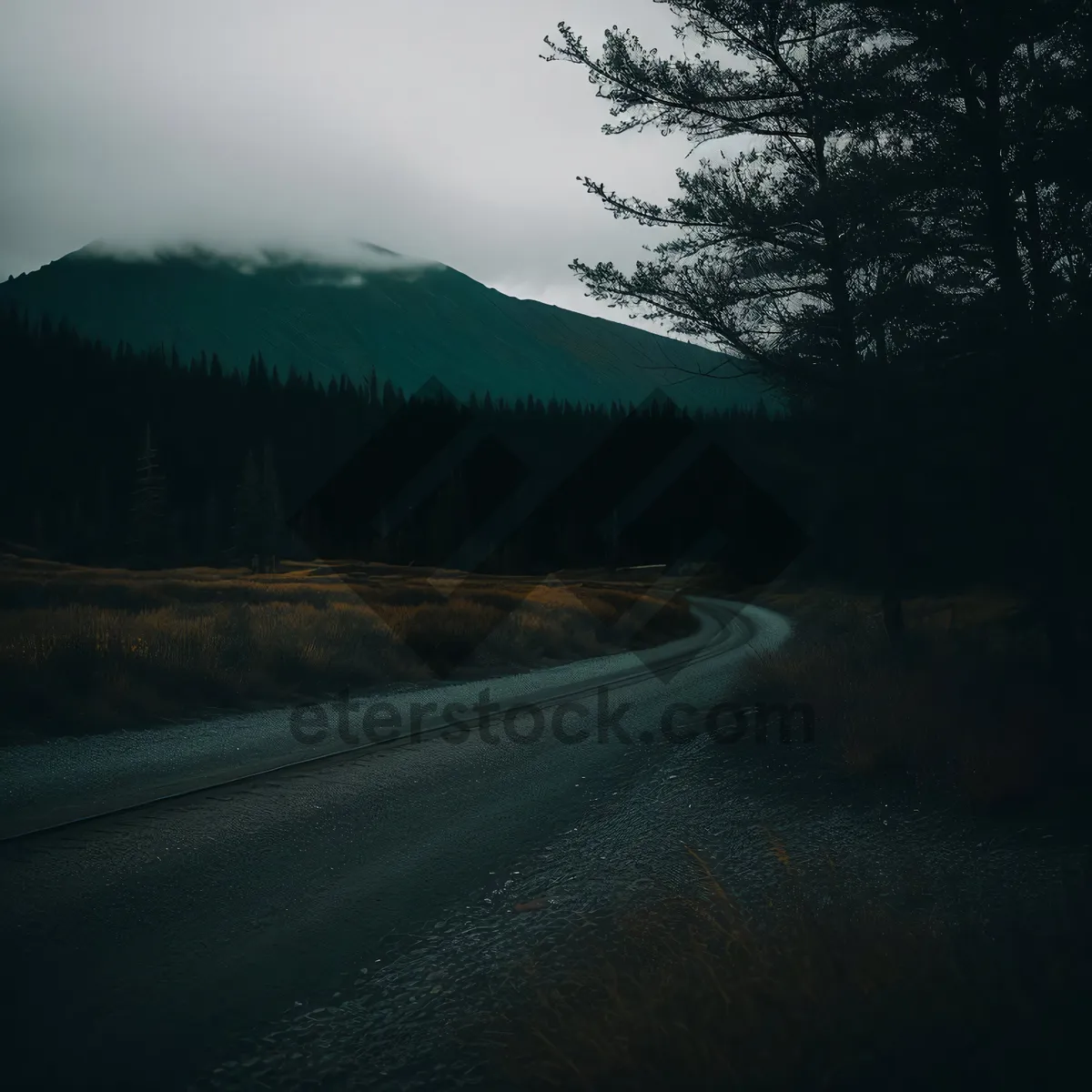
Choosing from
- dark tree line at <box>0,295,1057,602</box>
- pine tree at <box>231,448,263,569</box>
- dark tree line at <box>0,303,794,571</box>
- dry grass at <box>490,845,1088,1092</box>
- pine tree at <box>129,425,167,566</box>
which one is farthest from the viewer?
dark tree line at <box>0,303,794,571</box>

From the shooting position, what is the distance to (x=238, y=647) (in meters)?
14.4

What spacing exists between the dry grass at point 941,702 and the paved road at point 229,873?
2.45 m

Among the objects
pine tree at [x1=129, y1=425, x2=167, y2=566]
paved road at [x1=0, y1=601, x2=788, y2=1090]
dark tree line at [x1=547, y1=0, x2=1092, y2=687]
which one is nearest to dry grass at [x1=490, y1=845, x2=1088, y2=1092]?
paved road at [x1=0, y1=601, x2=788, y2=1090]

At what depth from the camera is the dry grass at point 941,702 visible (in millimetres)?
6828

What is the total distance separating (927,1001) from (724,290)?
1155 cm

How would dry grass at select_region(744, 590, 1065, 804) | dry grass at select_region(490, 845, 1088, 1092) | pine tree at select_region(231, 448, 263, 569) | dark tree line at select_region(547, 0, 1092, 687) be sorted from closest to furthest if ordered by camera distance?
dry grass at select_region(490, 845, 1088, 1092) < dry grass at select_region(744, 590, 1065, 804) < dark tree line at select_region(547, 0, 1092, 687) < pine tree at select_region(231, 448, 263, 569)

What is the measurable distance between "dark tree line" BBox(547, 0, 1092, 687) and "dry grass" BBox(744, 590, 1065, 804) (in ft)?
3.26

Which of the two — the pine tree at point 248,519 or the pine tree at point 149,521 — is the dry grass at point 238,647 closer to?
the pine tree at point 248,519

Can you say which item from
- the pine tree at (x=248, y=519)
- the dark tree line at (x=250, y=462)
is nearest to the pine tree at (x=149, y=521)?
the dark tree line at (x=250, y=462)

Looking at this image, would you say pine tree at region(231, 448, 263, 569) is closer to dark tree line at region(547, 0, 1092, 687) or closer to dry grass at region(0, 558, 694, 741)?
dry grass at region(0, 558, 694, 741)

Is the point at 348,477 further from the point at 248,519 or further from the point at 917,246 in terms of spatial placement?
the point at 917,246

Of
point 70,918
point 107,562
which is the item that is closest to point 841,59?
point 70,918

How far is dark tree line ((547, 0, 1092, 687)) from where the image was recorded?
945 cm

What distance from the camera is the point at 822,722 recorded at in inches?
388
